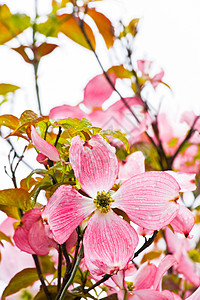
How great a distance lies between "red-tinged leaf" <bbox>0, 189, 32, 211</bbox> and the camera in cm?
39

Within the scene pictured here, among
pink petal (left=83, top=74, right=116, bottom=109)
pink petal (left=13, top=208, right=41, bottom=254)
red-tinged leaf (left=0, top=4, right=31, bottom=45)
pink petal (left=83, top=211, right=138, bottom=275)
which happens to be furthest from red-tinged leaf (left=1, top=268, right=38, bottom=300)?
red-tinged leaf (left=0, top=4, right=31, bottom=45)

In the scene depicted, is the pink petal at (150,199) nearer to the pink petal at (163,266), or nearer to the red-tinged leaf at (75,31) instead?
the pink petal at (163,266)

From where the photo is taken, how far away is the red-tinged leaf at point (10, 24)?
26.6 inches

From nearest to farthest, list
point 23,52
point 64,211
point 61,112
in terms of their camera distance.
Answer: point 64,211 → point 61,112 → point 23,52

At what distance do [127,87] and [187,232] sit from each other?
46 cm

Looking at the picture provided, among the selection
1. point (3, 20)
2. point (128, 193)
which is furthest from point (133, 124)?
→ point (128, 193)

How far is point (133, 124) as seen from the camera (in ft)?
2.40

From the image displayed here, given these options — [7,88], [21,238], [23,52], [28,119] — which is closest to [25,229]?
[21,238]

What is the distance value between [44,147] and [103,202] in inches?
2.7

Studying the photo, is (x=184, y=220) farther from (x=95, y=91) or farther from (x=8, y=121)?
(x=95, y=91)

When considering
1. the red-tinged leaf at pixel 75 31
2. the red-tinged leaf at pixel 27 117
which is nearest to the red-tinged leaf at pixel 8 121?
the red-tinged leaf at pixel 27 117

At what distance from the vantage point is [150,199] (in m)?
0.33

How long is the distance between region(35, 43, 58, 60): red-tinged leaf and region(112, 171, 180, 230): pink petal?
40 cm

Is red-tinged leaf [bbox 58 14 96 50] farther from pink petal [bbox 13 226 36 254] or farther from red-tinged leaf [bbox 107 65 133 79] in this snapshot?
pink petal [bbox 13 226 36 254]
